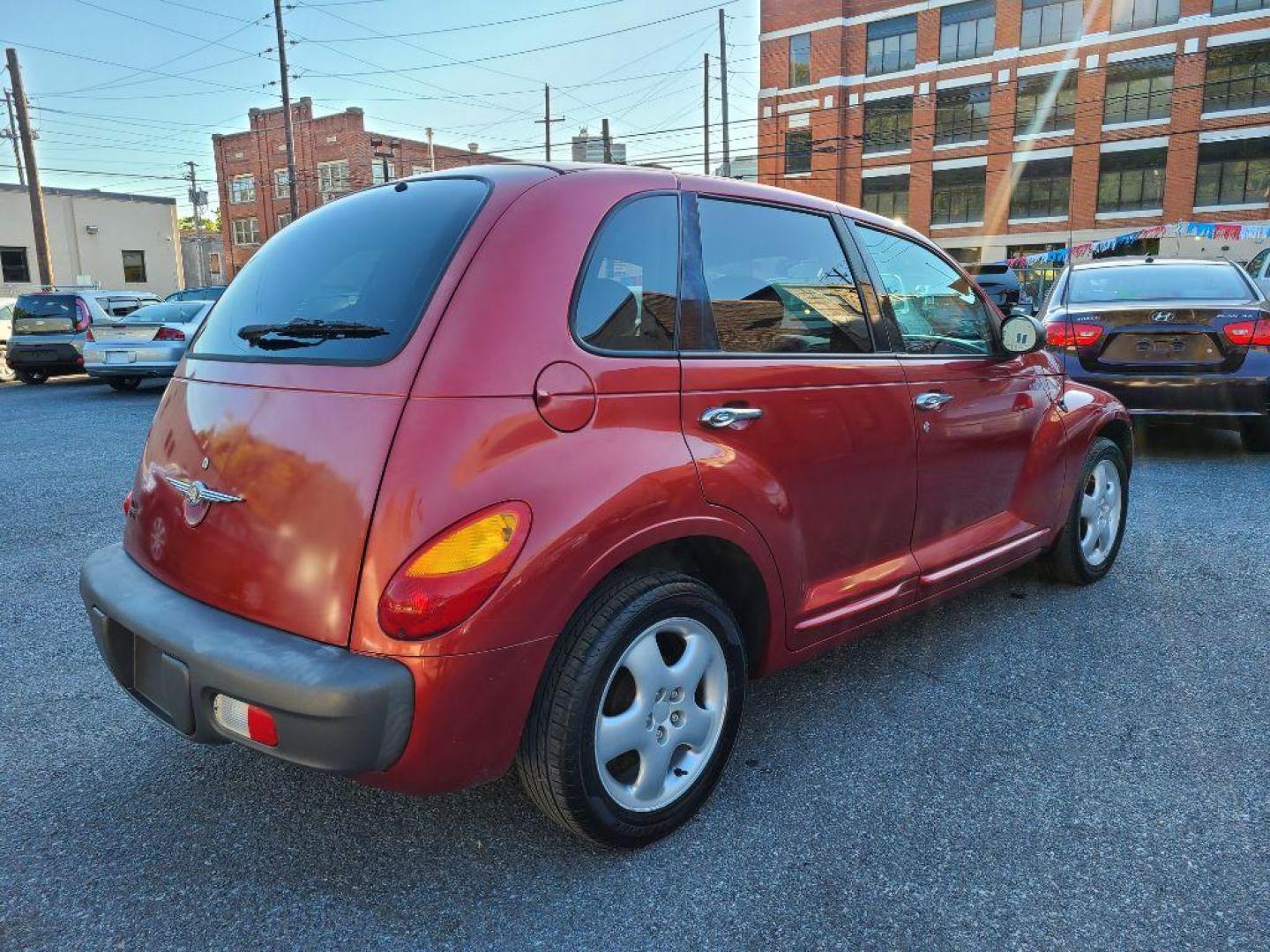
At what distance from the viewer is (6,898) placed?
2.11 meters

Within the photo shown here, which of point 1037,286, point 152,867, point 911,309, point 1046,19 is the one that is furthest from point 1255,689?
point 1046,19

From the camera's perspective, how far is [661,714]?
2.29 meters

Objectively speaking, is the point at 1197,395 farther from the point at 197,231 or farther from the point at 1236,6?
the point at 197,231

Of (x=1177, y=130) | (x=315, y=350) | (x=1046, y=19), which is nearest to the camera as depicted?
(x=315, y=350)

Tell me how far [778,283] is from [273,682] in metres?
1.80

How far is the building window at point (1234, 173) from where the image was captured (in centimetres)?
3612

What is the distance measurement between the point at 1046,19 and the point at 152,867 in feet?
156

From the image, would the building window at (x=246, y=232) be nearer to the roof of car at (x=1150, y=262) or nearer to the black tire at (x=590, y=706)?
the roof of car at (x=1150, y=262)

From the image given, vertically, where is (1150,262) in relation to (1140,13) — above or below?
below

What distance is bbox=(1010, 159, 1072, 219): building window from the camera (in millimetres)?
40125

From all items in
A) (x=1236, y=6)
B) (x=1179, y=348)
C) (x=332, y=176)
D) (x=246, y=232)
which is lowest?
(x=1179, y=348)

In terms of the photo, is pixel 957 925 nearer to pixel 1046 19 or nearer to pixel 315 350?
pixel 315 350

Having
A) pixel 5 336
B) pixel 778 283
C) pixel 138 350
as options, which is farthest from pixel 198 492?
pixel 5 336

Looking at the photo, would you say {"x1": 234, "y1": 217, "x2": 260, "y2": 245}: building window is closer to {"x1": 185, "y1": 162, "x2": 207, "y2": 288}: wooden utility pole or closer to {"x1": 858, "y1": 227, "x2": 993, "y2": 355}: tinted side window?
{"x1": 185, "y1": 162, "x2": 207, "y2": 288}: wooden utility pole
